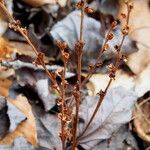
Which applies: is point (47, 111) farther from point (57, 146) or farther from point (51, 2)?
point (51, 2)

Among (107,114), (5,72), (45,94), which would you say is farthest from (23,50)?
(107,114)

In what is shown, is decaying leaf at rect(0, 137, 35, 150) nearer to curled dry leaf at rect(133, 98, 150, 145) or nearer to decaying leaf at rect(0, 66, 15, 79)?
decaying leaf at rect(0, 66, 15, 79)

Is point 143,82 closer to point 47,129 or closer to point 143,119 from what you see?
point 143,119

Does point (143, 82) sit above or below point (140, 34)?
below

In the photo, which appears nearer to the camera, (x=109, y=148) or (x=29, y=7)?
(x=109, y=148)

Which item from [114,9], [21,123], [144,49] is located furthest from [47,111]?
[114,9]

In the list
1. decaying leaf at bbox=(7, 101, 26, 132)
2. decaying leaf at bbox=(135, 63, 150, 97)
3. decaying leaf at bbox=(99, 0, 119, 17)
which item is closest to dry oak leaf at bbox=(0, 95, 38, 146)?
decaying leaf at bbox=(7, 101, 26, 132)

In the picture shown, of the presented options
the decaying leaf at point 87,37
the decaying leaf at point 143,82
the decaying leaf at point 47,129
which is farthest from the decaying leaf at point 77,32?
the decaying leaf at point 47,129
